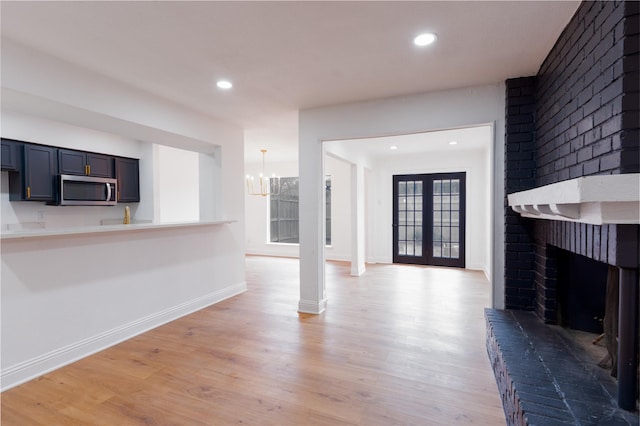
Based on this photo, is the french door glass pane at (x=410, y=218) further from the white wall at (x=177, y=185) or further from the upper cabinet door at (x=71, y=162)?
the upper cabinet door at (x=71, y=162)

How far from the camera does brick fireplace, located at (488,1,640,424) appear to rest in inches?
55.8

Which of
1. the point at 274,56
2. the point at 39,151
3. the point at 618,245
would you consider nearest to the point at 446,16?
the point at 274,56

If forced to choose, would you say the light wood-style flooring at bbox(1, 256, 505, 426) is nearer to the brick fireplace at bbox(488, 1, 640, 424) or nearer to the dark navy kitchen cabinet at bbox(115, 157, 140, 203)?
the brick fireplace at bbox(488, 1, 640, 424)

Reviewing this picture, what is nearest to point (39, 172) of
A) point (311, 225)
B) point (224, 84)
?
point (224, 84)

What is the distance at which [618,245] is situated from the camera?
1388 millimetres

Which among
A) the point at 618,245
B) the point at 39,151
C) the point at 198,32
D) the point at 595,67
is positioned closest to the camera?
the point at 618,245

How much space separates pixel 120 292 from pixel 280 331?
1665mm

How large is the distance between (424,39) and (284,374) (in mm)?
2705

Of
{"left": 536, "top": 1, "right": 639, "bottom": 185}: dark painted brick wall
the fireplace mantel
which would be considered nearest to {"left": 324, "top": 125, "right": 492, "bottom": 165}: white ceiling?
{"left": 536, "top": 1, "right": 639, "bottom": 185}: dark painted brick wall

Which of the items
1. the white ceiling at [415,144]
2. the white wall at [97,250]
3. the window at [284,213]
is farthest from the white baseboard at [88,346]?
the window at [284,213]

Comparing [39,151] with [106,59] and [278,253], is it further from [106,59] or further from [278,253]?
[278,253]

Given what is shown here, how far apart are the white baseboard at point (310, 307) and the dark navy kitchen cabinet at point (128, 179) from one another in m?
3.66

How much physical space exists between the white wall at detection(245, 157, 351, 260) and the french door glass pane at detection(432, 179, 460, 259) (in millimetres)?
1942

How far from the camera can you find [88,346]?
9.32 feet
